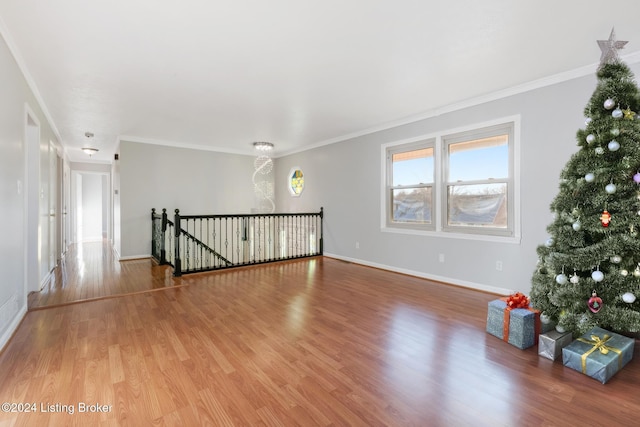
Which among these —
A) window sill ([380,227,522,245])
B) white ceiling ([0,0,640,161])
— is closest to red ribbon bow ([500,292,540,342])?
window sill ([380,227,522,245])

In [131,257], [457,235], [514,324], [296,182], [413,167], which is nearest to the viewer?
[514,324]

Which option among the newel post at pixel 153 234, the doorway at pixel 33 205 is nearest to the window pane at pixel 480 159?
the doorway at pixel 33 205

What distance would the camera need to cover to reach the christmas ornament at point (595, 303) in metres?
1.96

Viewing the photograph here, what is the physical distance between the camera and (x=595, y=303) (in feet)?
6.45

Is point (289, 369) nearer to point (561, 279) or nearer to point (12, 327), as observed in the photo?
point (561, 279)

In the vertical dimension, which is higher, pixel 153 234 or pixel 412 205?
pixel 412 205

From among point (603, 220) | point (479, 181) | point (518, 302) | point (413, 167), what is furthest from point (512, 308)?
point (413, 167)

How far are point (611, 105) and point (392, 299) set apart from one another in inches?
103

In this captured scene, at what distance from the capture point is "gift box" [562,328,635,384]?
1.86 metres

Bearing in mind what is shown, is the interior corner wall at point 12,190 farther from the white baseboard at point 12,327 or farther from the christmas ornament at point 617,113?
the christmas ornament at point 617,113

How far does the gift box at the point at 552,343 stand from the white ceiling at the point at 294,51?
2429mm

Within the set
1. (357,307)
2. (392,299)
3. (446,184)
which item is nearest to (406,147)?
(446,184)

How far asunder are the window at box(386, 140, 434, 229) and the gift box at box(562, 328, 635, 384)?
7.89 feet

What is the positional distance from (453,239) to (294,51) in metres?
3.20
